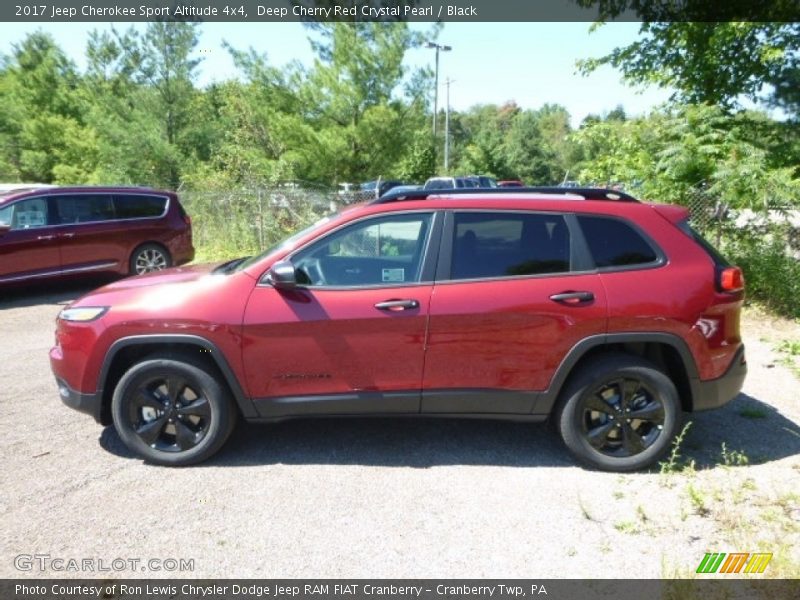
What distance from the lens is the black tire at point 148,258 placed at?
9766 millimetres

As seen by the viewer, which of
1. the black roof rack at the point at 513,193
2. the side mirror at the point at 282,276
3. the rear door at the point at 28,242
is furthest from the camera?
the rear door at the point at 28,242

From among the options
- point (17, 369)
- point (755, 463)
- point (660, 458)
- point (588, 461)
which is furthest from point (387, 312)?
point (17, 369)

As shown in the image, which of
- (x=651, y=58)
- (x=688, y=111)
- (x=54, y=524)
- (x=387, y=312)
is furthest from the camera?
(x=651, y=58)

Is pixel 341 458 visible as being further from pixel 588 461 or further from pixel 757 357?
pixel 757 357

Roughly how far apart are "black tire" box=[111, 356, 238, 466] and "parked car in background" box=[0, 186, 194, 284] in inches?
254

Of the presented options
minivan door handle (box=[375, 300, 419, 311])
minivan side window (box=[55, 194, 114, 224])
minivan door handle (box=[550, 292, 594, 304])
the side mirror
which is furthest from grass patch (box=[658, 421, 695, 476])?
minivan side window (box=[55, 194, 114, 224])

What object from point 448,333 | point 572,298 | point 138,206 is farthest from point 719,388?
point 138,206

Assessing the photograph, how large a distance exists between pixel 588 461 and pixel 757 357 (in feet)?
11.3

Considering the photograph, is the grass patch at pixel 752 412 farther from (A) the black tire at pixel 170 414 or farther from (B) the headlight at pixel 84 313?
(B) the headlight at pixel 84 313

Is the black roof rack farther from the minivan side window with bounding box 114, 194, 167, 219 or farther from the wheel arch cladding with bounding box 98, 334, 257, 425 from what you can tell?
the minivan side window with bounding box 114, 194, 167, 219

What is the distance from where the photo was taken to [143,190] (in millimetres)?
9992

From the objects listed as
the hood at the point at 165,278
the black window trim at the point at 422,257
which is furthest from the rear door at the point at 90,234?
the black window trim at the point at 422,257

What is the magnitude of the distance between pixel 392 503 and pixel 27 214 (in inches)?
326

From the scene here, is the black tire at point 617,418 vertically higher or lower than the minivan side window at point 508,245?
lower
